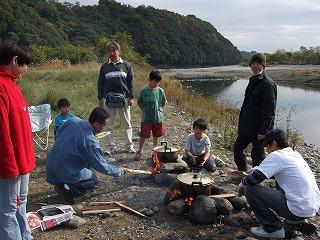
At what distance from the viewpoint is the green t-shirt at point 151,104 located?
6375 millimetres

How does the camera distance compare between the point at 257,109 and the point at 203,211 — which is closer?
the point at 203,211

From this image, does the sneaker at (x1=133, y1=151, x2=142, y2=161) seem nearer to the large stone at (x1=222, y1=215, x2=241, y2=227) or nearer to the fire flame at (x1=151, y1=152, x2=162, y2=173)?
the fire flame at (x1=151, y1=152, x2=162, y2=173)

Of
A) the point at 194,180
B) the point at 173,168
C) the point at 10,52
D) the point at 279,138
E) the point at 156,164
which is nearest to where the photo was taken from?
the point at 10,52

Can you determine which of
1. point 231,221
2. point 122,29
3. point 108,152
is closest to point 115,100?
point 108,152

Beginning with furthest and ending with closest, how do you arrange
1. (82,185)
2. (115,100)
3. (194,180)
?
1. (115,100)
2. (82,185)
3. (194,180)

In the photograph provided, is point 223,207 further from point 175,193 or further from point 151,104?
point 151,104

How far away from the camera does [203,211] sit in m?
→ 4.18

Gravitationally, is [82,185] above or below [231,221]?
above

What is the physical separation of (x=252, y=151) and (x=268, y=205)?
5.19 feet

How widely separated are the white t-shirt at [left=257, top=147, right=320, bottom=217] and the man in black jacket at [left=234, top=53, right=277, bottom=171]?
135 cm

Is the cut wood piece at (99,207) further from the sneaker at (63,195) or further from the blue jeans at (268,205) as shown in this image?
the blue jeans at (268,205)

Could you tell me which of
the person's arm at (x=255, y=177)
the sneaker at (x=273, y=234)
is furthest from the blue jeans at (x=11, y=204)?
the sneaker at (x=273, y=234)

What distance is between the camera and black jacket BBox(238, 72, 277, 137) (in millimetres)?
5023

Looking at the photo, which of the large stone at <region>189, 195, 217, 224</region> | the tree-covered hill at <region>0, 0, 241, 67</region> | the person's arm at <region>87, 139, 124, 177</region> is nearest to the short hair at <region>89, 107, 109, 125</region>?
the person's arm at <region>87, 139, 124, 177</region>
